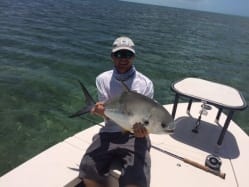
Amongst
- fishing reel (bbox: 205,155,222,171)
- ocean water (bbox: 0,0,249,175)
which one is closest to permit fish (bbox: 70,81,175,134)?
fishing reel (bbox: 205,155,222,171)

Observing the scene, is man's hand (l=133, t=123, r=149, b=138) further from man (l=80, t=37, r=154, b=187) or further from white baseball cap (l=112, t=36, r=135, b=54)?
white baseball cap (l=112, t=36, r=135, b=54)

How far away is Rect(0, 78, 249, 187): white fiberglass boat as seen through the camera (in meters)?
2.88

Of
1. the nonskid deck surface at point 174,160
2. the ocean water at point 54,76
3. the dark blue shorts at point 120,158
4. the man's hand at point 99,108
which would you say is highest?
the man's hand at point 99,108

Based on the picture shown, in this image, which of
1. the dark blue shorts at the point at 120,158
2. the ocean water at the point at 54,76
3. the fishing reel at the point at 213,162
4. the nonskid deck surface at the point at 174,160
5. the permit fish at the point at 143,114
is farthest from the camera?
the ocean water at the point at 54,76

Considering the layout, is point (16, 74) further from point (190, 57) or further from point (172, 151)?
point (190, 57)

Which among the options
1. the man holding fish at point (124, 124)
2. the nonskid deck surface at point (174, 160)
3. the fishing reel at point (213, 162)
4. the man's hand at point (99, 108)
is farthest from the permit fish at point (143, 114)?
the fishing reel at point (213, 162)

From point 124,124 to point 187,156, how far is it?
148cm

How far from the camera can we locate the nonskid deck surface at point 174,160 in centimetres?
283

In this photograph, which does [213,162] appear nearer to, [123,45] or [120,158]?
[120,158]

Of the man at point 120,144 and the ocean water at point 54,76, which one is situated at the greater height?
the man at point 120,144

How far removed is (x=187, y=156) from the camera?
143 inches

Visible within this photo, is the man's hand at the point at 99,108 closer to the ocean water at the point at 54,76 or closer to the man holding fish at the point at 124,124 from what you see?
the man holding fish at the point at 124,124

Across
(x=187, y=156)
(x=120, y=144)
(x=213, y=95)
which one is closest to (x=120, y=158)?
(x=120, y=144)

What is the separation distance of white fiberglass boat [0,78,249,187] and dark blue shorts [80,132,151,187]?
0.41 ft
